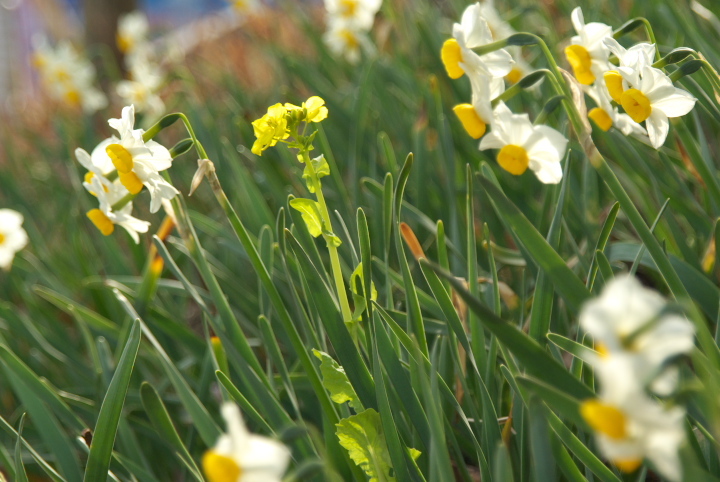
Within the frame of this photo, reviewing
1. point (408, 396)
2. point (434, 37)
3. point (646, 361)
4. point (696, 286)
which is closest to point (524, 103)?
point (434, 37)

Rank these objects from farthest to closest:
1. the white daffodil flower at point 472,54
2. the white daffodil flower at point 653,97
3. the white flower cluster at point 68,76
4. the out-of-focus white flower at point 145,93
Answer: the white flower cluster at point 68,76, the out-of-focus white flower at point 145,93, the white daffodil flower at point 472,54, the white daffodil flower at point 653,97

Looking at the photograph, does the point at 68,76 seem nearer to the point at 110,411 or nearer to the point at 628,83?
the point at 110,411

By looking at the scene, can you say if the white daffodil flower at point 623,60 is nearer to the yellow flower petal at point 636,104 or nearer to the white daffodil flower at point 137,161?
the yellow flower petal at point 636,104

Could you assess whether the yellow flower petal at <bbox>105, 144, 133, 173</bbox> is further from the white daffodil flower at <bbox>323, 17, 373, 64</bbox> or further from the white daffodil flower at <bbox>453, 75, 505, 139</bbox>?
the white daffodil flower at <bbox>323, 17, 373, 64</bbox>

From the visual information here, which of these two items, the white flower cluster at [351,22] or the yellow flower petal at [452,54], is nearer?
the yellow flower petal at [452,54]

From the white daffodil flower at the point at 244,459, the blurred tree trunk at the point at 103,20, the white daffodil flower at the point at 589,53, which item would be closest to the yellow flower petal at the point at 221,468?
the white daffodil flower at the point at 244,459

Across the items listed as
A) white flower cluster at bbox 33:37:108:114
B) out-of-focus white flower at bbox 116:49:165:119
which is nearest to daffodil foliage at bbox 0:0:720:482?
out-of-focus white flower at bbox 116:49:165:119

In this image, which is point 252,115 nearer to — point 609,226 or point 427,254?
point 427,254
